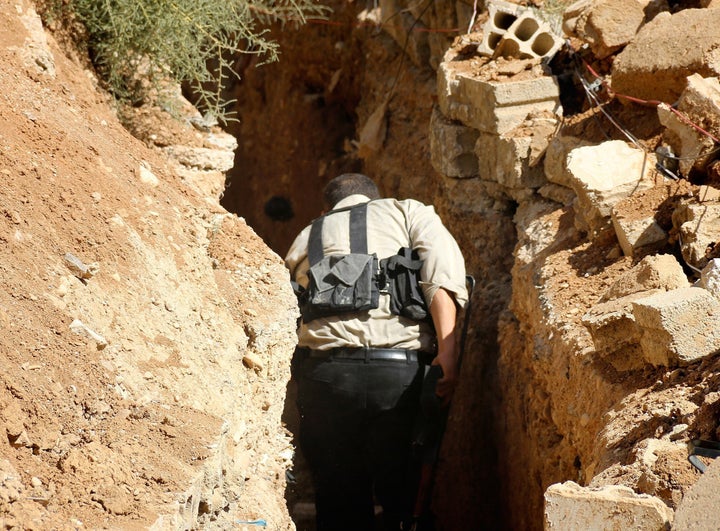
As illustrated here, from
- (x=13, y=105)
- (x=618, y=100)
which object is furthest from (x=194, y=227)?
(x=618, y=100)

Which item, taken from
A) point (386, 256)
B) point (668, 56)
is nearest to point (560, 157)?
point (668, 56)

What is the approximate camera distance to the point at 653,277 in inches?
146

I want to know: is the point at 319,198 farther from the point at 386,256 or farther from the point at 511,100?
the point at 386,256

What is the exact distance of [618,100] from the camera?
504 cm

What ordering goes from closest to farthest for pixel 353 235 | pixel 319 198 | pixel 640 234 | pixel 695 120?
pixel 640 234 < pixel 695 120 < pixel 353 235 < pixel 319 198

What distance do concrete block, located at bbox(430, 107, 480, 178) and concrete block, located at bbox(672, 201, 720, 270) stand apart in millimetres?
1907

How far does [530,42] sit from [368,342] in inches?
88.3

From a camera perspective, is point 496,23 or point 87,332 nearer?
point 87,332

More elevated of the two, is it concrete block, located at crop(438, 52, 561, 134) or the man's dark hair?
concrete block, located at crop(438, 52, 561, 134)

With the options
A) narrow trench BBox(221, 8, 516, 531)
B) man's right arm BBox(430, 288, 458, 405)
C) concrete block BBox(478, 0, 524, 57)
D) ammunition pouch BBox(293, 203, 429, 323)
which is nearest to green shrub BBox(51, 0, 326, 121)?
ammunition pouch BBox(293, 203, 429, 323)

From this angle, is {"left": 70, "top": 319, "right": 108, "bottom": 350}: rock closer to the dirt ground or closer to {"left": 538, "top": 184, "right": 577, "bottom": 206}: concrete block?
the dirt ground

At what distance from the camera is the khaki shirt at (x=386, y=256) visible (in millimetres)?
4574

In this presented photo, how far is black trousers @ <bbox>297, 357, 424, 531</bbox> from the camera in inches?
181

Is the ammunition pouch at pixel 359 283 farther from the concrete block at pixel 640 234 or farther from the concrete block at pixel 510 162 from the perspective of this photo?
the concrete block at pixel 640 234
